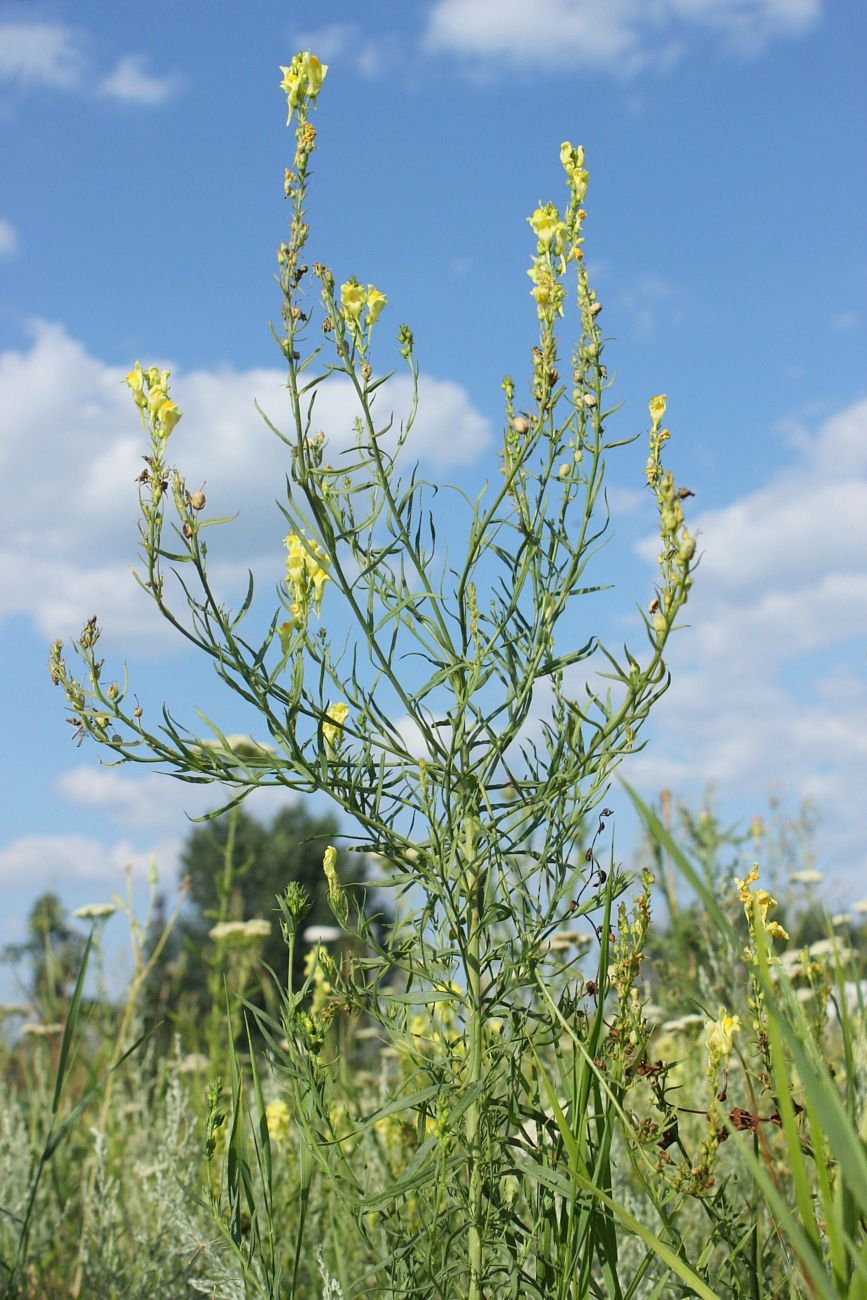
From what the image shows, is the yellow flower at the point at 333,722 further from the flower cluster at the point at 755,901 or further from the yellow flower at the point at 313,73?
the yellow flower at the point at 313,73

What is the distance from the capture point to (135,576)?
5.71ft

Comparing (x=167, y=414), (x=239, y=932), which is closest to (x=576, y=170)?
(x=167, y=414)

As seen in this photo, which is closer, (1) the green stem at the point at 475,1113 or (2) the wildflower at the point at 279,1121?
(1) the green stem at the point at 475,1113

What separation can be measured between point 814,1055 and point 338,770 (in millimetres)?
837

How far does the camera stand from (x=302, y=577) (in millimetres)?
1877

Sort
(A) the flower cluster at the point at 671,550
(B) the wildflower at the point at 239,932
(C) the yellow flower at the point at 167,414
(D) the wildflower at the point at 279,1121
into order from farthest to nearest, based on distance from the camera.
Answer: (B) the wildflower at the point at 239,932
(D) the wildflower at the point at 279,1121
(C) the yellow flower at the point at 167,414
(A) the flower cluster at the point at 671,550

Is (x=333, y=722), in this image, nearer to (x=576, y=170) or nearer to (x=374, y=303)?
(x=374, y=303)

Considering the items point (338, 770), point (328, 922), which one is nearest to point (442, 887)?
point (338, 770)

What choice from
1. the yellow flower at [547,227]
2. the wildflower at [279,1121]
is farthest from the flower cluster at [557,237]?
the wildflower at [279,1121]

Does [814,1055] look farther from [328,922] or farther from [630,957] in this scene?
[328,922]

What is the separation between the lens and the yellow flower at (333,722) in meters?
1.74

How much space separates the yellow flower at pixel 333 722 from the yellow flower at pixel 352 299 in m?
0.61

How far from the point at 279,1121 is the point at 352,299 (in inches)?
95.7

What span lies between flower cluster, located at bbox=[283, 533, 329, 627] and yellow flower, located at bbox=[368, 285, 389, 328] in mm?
365
